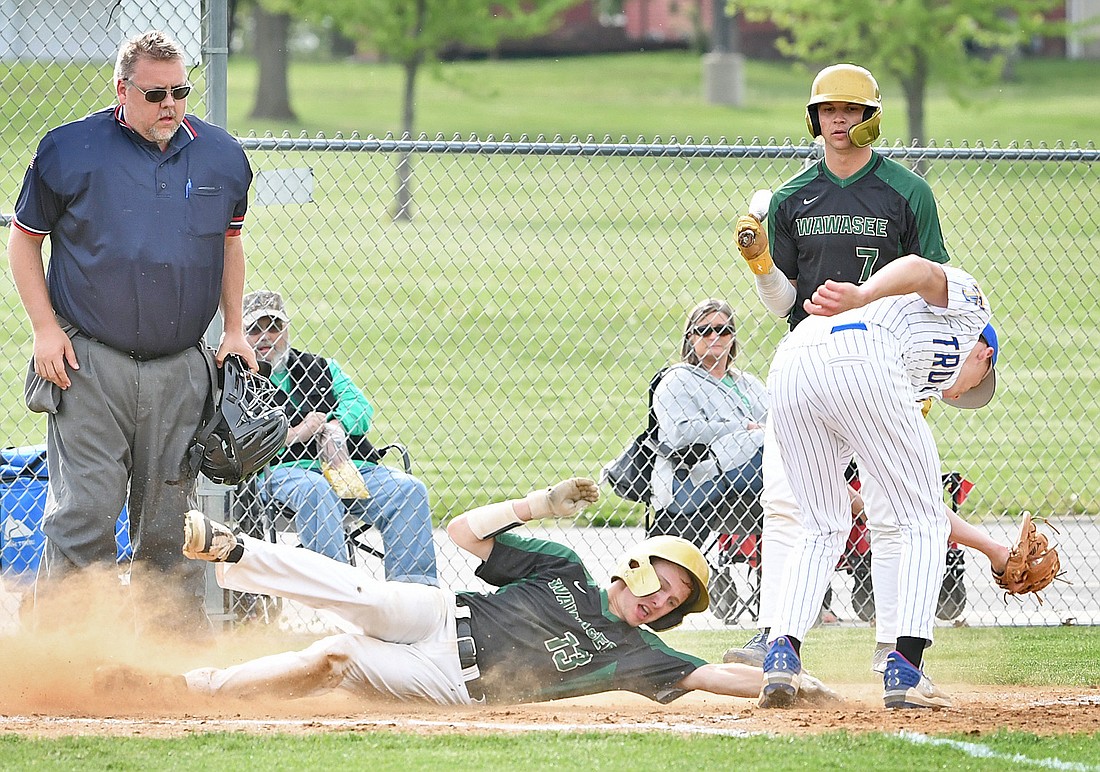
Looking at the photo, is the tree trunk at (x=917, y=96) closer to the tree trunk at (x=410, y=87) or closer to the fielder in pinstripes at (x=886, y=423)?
the tree trunk at (x=410, y=87)

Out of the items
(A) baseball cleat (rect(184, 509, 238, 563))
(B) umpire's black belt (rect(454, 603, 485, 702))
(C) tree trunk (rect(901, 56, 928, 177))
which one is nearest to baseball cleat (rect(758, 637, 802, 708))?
(B) umpire's black belt (rect(454, 603, 485, 702))

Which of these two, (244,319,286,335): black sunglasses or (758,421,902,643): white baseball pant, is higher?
(244,319,286,335): black sunglasses

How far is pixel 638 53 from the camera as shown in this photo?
48125 mm

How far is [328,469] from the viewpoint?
21.4 ft

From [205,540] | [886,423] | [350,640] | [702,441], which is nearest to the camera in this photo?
[205,540]

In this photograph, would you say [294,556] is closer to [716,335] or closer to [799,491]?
[799,491]

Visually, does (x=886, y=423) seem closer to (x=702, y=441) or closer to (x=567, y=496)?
(x=567, y=496)

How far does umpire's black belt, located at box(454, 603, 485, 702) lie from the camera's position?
4.96 m

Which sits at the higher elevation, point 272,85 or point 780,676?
point 272,85

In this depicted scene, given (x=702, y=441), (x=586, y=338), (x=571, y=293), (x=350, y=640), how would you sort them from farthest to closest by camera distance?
(x=571, y=293)
(x=586, y=338)
(x=702, y=441)
(x=350, y=640)

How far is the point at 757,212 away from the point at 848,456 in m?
1.01

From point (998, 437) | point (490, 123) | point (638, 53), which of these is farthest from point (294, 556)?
point (638, 53)

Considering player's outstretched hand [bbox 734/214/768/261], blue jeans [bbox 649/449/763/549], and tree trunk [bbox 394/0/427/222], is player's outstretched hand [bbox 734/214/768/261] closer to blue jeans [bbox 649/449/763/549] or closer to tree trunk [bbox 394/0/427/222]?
blue jeans [bbox 649/449/763/549]

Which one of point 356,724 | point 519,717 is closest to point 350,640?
point 356,724
